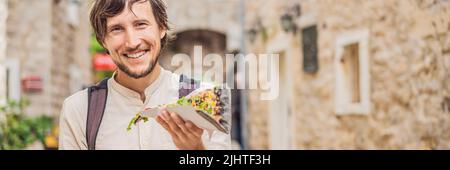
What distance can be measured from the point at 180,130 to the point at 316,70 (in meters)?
5.38

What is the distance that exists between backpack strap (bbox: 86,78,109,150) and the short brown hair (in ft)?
0.58

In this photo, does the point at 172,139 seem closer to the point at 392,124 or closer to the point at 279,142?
the point at 392,124

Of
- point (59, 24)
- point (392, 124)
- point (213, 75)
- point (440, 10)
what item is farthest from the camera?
point (59, 24)

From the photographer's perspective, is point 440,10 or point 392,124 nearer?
point 440,10

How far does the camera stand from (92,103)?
7.91 feet

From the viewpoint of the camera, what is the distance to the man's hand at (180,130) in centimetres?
225

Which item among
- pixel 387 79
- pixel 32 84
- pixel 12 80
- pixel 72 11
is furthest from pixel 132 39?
pixel 72 11

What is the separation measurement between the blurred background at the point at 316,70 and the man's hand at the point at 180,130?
15.5 inches

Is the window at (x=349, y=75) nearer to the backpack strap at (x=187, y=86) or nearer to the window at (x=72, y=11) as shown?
the backpack strap at (x=187, y=86)

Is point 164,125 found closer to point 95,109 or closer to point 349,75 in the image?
point 95,109

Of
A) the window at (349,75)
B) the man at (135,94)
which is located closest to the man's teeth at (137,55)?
the man at (135,94)
